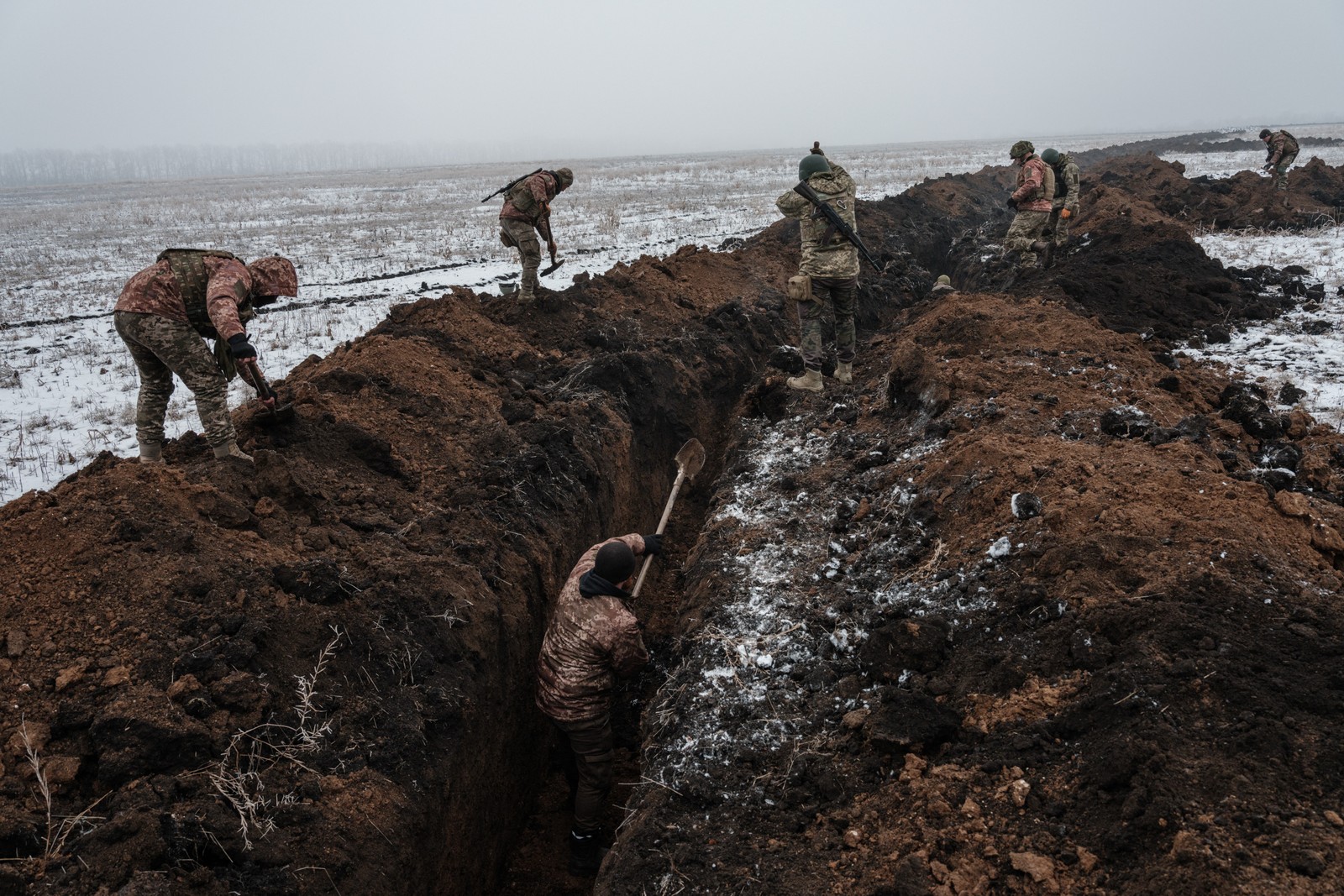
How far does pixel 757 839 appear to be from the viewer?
2998mm

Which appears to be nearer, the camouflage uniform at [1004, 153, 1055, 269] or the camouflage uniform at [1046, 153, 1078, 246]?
the camouflage uniform at [1004, 153, 1055, 269]

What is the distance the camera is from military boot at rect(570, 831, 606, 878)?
14.7ft

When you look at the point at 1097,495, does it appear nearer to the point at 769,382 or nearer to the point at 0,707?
the point at 769,382

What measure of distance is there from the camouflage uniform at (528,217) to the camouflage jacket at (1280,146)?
54.7 feet

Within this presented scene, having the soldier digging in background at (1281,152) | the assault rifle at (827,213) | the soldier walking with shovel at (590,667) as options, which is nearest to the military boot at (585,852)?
the soldier walking with shovel at (590,667)

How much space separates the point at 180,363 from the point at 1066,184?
37.1ft

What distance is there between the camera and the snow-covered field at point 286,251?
8.34m

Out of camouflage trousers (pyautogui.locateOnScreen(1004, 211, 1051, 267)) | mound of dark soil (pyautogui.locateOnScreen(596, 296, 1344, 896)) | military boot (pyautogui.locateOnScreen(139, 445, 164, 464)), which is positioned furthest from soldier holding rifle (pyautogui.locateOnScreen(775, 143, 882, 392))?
military boot (pyautogui.locateOnScreen(139, 445, 164, 464))

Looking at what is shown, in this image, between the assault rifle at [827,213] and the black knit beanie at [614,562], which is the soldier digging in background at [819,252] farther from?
the black knit beanie at [614,562]

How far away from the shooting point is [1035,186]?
32.9 ft

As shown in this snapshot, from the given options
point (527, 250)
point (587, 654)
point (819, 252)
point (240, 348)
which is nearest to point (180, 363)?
point (240, 348)

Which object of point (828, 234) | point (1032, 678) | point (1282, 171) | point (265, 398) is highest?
point (1282, 171)

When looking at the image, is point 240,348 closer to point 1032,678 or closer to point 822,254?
point 1032,678

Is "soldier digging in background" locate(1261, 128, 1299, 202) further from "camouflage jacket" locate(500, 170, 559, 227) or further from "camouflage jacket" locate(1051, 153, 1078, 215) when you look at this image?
"camouflage jacket" locate(500, 170, 559, 227)
